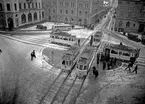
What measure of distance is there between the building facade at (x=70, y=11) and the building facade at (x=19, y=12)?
4040mm

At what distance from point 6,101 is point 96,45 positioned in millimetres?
20220

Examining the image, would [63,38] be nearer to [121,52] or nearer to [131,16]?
[121,52]

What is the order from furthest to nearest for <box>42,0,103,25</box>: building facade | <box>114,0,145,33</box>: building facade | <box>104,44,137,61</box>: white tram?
1. <box>42,0,103,25</box>: building facade
2. <box>114,0,145,33</box>: building facade
3. <box>104,44,137,61</box>: white tram

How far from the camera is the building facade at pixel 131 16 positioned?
1518 inches

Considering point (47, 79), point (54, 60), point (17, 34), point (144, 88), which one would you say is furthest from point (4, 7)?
point (144, 88)

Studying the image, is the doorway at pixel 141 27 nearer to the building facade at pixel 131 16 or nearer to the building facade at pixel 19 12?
the building facade at pixel 131 16

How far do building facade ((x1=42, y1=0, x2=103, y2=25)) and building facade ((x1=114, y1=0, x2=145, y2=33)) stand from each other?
32.3 ft

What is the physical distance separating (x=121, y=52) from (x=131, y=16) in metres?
21.2

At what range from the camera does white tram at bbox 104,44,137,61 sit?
22.6 metres

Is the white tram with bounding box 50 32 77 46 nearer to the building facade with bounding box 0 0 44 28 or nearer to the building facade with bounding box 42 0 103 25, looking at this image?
the building facade with bounding box 0 0 44 28

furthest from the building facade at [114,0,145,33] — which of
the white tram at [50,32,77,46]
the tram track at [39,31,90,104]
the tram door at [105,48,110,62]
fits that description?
the tram track at [39,31,90,104]

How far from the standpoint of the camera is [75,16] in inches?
1945

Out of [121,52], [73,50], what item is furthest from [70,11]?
[73,50]

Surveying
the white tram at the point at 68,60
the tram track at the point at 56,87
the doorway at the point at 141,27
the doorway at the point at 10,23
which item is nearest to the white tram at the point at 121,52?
the white tram at the point at 68,60
